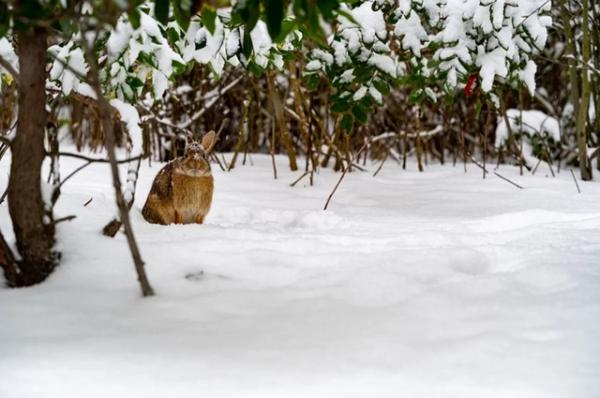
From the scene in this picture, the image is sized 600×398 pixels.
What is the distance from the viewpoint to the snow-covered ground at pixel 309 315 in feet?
3.72

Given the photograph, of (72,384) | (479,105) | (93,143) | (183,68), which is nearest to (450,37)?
(479,105)

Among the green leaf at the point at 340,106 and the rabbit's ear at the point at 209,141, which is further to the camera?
the green leaf at the point at 340,106

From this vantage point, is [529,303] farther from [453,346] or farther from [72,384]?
[72,384]

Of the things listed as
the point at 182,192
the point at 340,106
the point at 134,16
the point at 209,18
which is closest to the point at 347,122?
the point at 340,106

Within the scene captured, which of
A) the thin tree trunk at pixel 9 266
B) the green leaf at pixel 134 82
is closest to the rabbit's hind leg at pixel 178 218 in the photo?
the green leaf at pixel 134 82

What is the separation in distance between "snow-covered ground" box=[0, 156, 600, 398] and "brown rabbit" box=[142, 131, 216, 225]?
12 centimetres

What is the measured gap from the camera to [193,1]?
4.31 ft

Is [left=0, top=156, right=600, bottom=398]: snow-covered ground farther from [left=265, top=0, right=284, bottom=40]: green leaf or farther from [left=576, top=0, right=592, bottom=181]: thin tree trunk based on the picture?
[left=576, top=0, right=592, bottom=181]: thin tree trunk

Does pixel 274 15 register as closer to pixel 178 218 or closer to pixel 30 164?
pixel 30 164

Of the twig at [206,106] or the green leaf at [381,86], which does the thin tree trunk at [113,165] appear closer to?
the green leaf at [381,86]

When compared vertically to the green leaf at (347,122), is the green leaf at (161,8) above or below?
above

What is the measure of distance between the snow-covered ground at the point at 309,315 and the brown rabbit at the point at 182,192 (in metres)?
0.12

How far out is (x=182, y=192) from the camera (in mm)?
2373

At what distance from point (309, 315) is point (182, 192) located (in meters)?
1.08
